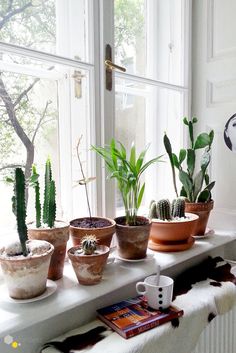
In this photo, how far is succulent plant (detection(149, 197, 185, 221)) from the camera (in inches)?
50.4

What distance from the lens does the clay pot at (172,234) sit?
4.09ft

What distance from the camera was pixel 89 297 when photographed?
92 cm

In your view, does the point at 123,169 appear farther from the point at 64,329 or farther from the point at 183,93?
the point at 183,93

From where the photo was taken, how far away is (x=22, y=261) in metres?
0.83

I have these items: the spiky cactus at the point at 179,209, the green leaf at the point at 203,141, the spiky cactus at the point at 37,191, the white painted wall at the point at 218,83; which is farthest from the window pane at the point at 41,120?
the white painted wall at the point at 218,83

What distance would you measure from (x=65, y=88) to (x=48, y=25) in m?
0.22

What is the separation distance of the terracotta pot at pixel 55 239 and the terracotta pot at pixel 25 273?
8 centimetres

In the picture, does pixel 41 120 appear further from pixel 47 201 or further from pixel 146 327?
pixel 146 327

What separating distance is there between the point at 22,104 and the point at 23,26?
253 mm

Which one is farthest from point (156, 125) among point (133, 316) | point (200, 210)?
point (133, 316)

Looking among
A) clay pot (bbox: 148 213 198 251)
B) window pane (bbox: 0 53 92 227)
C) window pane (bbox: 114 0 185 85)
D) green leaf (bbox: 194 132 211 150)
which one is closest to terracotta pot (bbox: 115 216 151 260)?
clay pot (bbox: 148 213 198 251)

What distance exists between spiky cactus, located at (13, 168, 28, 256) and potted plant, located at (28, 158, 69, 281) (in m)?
0.09

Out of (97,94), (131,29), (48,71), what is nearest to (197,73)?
(131,29)

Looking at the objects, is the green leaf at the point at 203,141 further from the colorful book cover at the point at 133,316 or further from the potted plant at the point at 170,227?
the colorful book cover at the point at 133,316
